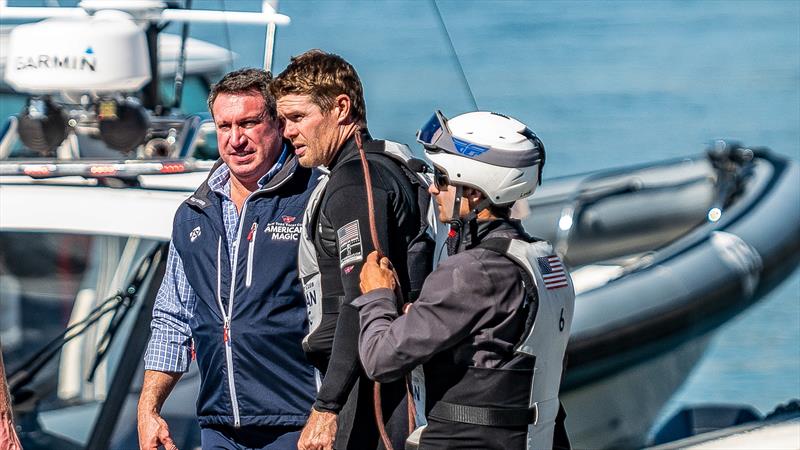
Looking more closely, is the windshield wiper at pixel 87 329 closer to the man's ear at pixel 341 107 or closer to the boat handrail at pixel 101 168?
the boat handrail at pixel 101 168

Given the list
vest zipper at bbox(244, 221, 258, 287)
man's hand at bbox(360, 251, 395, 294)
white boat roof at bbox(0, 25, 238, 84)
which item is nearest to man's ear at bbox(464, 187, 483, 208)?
man's hand at bbox(360, 251, 395, 294)

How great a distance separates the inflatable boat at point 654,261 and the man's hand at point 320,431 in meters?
2.17

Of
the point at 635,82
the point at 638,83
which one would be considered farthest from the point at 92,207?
the point at 635,82

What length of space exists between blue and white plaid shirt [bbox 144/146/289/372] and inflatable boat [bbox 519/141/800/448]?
192 centimetres

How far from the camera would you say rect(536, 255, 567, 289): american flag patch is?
2.94 m

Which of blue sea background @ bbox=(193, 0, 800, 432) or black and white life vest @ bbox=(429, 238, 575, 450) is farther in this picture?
blue sea background @ bbox=(193, 0, 800, 432)

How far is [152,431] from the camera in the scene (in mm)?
3551

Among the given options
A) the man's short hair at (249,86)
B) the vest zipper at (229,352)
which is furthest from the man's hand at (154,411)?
the man's short hair at (249,86)

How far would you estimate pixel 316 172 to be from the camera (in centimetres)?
361

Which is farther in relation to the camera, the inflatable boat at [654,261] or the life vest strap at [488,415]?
the inflatable boat at [654,261]

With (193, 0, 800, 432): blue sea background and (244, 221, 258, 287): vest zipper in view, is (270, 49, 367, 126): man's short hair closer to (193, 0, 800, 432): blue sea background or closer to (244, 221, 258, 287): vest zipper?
(244, 221, 258, 287): vest zipper

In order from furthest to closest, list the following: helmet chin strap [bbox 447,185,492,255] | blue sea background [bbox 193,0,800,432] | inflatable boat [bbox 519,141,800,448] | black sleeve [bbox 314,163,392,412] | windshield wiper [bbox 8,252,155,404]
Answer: blue sea background [bbox 193,0,800,432] < inflatable boat [bbox 519,141,800,448] < windshield wiper [bbox 8,252,155,404] < black sleeve [bbox 314,163,392,412] < helmet chin strap [bbox 447,185,492,255]

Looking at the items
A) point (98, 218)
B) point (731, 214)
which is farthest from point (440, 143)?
point (731, 214)

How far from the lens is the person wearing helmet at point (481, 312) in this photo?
2855 mm
